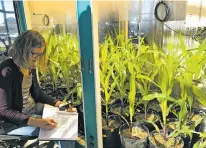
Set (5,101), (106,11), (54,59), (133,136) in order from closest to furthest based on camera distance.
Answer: (5,101), (133,136), (54,59), (106,11)

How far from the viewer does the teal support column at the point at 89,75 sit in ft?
3.35

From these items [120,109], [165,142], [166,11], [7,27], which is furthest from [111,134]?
[7,27]

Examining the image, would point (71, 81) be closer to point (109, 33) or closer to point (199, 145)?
point (109, 33)

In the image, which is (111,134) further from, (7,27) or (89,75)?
(7,27)

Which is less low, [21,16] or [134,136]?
[21,16]

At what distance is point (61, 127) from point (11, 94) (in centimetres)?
37

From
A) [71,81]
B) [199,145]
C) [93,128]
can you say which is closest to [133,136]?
[93,128]

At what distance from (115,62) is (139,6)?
2.22ft

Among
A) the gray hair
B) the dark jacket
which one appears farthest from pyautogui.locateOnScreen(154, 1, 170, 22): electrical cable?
the dark jacket

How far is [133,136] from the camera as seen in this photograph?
1.34 meters

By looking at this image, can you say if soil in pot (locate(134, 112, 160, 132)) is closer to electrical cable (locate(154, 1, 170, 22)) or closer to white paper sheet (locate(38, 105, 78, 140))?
white paper sheet (locate(38, 105, 78, 140))

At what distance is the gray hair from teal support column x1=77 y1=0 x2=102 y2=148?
0.31 metres

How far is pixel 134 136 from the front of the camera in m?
1.34

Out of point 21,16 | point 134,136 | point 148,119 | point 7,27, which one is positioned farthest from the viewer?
point 7,27
